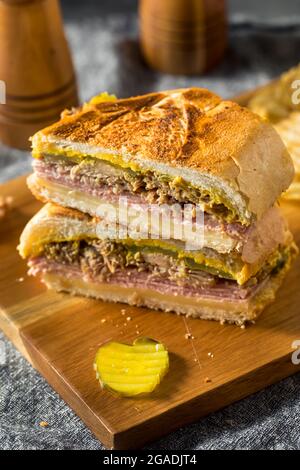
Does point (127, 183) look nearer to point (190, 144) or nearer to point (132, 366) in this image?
point (190, 144)

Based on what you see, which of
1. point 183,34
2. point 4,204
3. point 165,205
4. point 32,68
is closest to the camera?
point 165,205

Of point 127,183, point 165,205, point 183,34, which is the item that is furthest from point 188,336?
point 183,34

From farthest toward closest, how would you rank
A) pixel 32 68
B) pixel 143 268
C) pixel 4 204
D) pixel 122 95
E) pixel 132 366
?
pixel 122 95
pixel 32 68
pixel 4 204
pixel 143 268
pixel 132 366

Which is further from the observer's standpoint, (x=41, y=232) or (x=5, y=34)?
(x=5, y=34)

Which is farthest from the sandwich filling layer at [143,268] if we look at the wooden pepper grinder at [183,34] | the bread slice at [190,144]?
the wooden pepper grinder at [183,34]

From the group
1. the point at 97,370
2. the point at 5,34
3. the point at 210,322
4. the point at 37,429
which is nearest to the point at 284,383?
the point at 210,322
